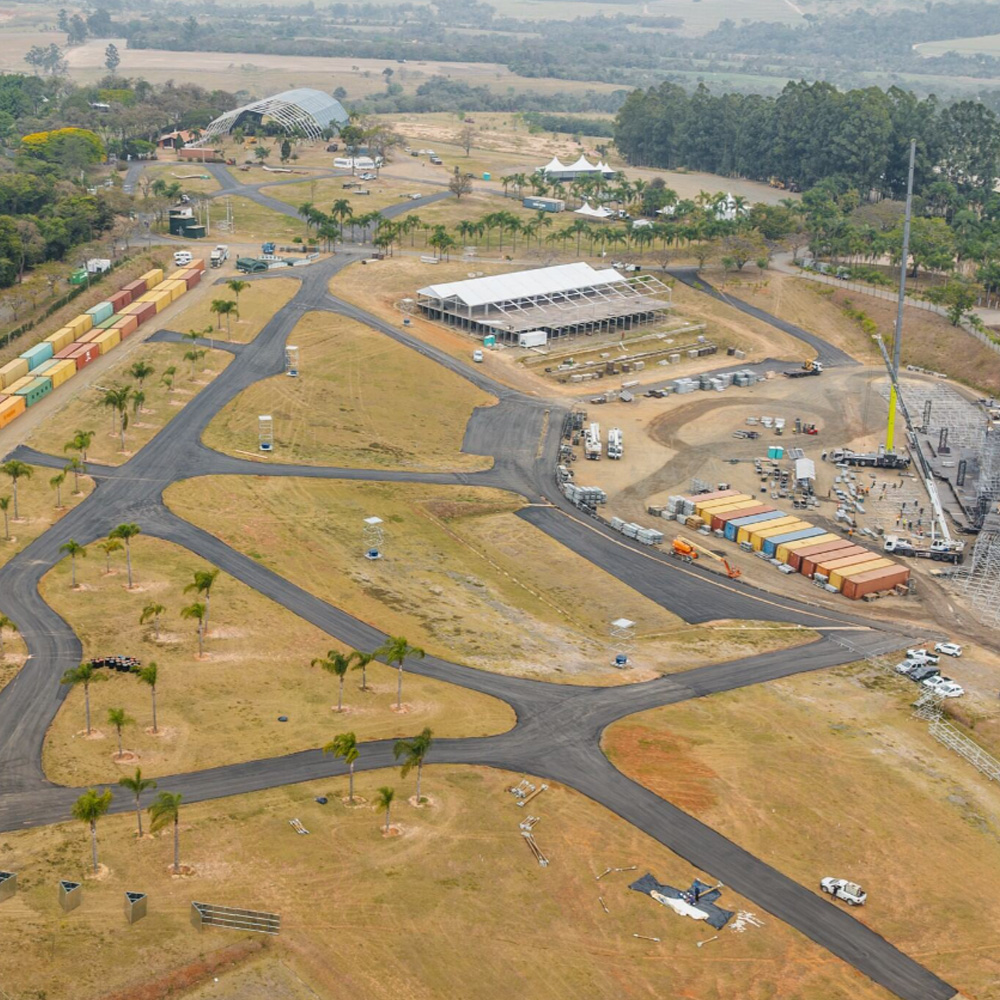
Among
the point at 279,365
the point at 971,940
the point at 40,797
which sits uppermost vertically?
the point at 279,365

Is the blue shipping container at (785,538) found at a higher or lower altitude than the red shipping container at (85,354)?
lower

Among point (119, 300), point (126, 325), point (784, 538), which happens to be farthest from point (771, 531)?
point (119, 300)

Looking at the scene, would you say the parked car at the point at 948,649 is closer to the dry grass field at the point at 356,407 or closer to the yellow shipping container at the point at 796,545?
the yellow shipping container at the point at 796,545

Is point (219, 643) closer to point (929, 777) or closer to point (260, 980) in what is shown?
point (260, 980)

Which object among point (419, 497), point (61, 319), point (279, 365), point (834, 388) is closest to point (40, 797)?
point (419, 497)

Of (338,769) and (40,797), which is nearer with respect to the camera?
(40,797)

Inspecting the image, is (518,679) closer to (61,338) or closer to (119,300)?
(61,338)

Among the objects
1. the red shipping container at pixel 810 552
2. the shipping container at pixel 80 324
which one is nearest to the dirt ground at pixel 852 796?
the red shipping container at pixel 810 552

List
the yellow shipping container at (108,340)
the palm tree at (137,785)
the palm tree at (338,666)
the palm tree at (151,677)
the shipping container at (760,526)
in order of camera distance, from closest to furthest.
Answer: the palm tree at (137,785)
the palm tree at (151,677)
the palm tree at (338,666)
the shipping container at (760,526)
the yellow shipping container at (108,340)
